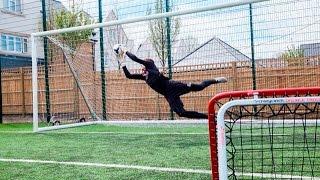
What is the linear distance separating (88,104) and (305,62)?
5.15m

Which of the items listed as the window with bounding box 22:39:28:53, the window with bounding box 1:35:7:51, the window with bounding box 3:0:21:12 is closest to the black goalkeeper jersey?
the window with bounding box 1:35:7:51

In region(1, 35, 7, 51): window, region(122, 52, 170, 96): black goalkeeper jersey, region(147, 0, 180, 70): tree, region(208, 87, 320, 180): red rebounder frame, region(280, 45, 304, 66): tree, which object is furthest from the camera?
region(1, 35, 7, 51): window

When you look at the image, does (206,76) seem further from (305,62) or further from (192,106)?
(305,62)

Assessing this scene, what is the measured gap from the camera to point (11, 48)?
74.3 feet

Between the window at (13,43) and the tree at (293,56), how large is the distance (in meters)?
17.4

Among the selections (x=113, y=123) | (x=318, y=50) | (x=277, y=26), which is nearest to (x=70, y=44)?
(x=113, y=123)

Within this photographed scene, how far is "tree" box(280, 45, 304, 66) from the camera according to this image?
26.1 feet

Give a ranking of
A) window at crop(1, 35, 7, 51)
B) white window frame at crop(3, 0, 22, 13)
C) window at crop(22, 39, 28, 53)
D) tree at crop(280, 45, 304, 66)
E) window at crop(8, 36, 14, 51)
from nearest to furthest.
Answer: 1. tree at crop(280, 45, 304, 66)
2. window at crop(1, 35, 7, 51)
3. window at crop(8, 36, 14, 51)
4. white window frame at crop(3, 0, 22, 13)
5. window at crop(22, 39, 28, 53)

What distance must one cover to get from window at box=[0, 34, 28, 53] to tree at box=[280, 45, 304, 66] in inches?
687

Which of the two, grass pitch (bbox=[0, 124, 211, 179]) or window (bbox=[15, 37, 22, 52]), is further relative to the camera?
window (bbox=[15, 37, 22, 52])

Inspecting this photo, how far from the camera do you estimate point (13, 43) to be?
2261 cm

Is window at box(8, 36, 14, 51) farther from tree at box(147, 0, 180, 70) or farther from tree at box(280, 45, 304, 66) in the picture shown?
tree at box(280, 45, 304, 66)

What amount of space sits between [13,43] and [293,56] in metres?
17.8

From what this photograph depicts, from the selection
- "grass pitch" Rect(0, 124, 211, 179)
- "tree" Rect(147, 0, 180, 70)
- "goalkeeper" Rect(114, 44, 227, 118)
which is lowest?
"grass pitch" Rect(0, 124, 211, 179)
